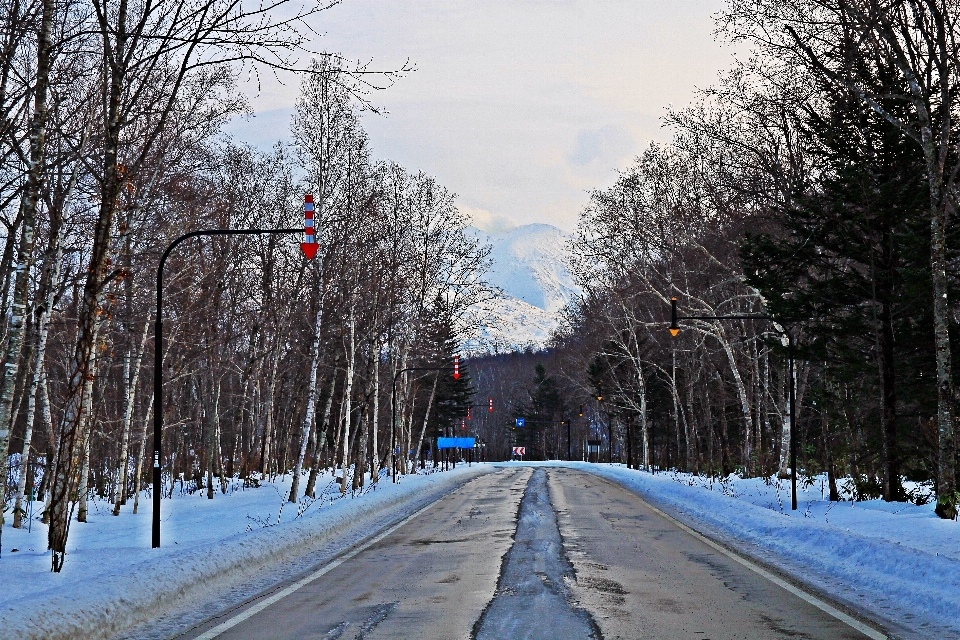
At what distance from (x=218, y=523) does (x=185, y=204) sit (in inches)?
393

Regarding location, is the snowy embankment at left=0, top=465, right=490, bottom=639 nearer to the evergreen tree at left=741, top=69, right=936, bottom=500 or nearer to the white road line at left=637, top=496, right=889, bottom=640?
the white road line at left=637, top=496, right=889, bottom=640

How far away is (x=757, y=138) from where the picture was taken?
3422 centimetres

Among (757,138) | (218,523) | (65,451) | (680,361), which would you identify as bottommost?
(218,523)

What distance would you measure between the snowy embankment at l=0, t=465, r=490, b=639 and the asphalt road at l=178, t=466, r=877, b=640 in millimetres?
935

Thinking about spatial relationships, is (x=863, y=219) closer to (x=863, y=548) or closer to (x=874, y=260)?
(x=874, y=260)

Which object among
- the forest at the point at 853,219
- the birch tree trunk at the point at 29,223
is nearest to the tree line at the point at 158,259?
the birch tree trunk at the point at 29,223

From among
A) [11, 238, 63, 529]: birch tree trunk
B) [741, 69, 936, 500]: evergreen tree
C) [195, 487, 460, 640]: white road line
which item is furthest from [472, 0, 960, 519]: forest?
[11, 238, 63, 529]: birch tree trunk

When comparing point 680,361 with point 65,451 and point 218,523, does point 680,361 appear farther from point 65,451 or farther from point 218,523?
point 65,451

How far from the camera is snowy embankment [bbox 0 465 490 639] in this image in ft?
28.3

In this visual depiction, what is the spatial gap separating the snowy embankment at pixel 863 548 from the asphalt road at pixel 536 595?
812mm

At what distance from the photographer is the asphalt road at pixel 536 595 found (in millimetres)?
8742

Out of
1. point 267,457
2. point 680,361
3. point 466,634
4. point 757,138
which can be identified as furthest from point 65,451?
point 680,361

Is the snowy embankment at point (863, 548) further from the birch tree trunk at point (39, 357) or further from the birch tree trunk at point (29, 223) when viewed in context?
the birch tree trunk at point (39, 357)

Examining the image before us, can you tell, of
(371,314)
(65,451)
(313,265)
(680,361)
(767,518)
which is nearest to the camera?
(65,451)
